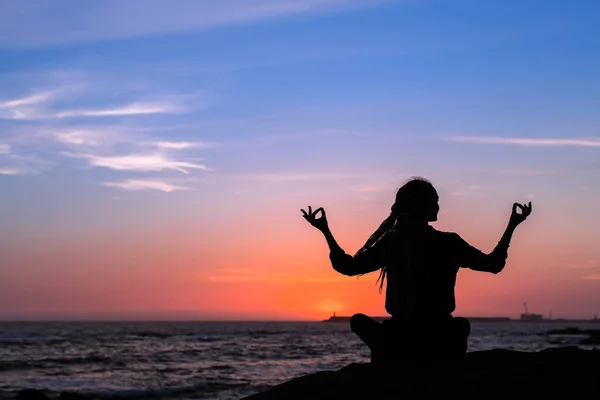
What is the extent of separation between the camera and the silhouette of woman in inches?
217

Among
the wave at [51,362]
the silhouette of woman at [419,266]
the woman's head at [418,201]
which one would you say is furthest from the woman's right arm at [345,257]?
the wave at [51,362]

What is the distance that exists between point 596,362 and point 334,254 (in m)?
2.22

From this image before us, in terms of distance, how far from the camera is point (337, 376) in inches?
224

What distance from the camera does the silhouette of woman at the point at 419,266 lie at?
552cm

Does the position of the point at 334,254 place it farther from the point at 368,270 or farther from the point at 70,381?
the point at 70,381

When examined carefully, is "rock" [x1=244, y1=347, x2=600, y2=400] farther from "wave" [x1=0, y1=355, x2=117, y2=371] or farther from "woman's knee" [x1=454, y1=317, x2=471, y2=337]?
"wave" [x1=0, y1=355, x2=117, y2=371]

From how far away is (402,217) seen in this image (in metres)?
5.58

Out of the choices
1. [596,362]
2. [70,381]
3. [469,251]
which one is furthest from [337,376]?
[70,381]

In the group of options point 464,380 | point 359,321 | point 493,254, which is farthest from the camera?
point 359,321

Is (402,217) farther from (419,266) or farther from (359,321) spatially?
(359,321)

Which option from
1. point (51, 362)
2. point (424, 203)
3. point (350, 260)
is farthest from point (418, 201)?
point (51, 362)

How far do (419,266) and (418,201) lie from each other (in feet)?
1.61

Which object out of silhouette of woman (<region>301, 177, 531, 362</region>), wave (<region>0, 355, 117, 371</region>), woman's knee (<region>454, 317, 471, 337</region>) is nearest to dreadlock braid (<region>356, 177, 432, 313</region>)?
silhouette of woman (<region>301, 177, 531, 362</region>)

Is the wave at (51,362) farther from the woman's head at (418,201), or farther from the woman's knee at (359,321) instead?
the woman's head at (418,201)
